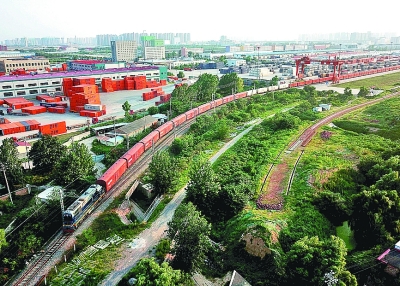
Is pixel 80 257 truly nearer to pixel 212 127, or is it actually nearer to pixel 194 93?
pixel 212 127

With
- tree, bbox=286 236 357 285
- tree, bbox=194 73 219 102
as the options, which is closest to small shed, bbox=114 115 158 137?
tree, bbox=194 73 219 102

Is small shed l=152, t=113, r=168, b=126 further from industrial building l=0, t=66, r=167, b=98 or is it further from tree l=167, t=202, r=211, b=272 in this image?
industrial building l=0, t=66, r=167, b=98

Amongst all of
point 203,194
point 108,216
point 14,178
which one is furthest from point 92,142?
point 203,194

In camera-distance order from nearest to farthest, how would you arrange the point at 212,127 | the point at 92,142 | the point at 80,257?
the point at 80,257 → the point at 92,142 → the point at 212,127

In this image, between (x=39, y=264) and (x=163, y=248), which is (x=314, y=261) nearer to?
(x=163, y=248)

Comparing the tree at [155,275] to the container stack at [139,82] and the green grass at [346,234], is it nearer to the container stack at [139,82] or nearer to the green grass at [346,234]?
the green grass at [346,234]

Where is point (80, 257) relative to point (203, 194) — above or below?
below
